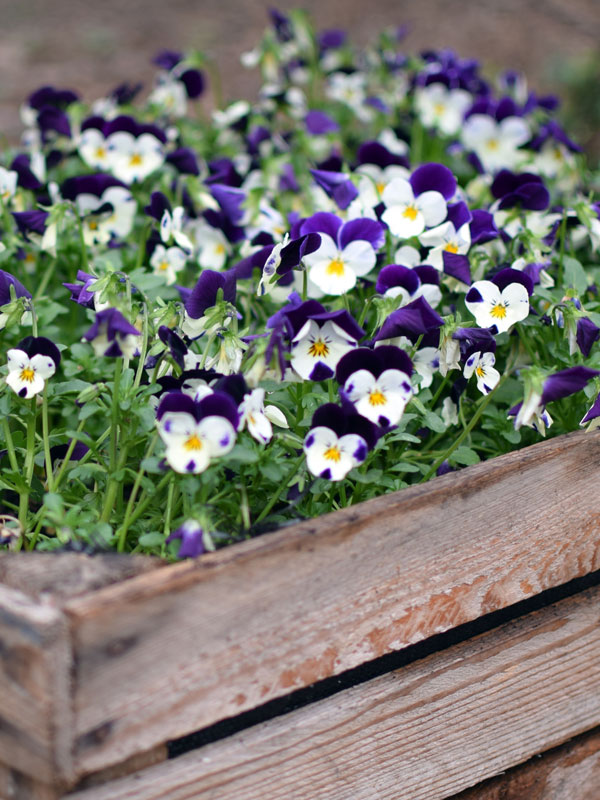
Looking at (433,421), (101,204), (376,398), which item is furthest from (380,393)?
(101,204)

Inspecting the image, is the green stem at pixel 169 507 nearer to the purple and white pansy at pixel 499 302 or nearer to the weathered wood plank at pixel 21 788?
the weathered wood plank at pixel 21 788

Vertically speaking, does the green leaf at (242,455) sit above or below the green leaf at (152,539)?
above

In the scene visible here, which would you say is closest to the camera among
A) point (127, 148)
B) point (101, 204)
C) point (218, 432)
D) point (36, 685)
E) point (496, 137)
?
point (36, 685)

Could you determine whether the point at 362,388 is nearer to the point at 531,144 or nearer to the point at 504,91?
the point at 531,144

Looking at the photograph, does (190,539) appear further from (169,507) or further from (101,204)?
(101,204)

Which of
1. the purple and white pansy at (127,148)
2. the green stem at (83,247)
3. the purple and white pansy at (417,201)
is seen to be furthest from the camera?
the purple and white pansy at (127,148)

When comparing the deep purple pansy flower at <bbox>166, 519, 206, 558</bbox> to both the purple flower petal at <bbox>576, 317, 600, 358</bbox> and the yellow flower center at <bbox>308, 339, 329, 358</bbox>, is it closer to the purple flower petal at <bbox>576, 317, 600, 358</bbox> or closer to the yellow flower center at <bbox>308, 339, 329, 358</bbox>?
the yellow flower center at <bbox>308, 339, 329, 358</bbox>

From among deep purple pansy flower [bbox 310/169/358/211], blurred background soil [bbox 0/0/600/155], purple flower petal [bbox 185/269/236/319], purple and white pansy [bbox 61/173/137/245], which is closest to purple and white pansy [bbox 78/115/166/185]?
purple and white pansy [bbox 61/173/137/245]

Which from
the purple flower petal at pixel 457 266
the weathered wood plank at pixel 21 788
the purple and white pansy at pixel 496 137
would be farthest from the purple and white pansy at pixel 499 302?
the purple and white pansy at pixel 496 137
